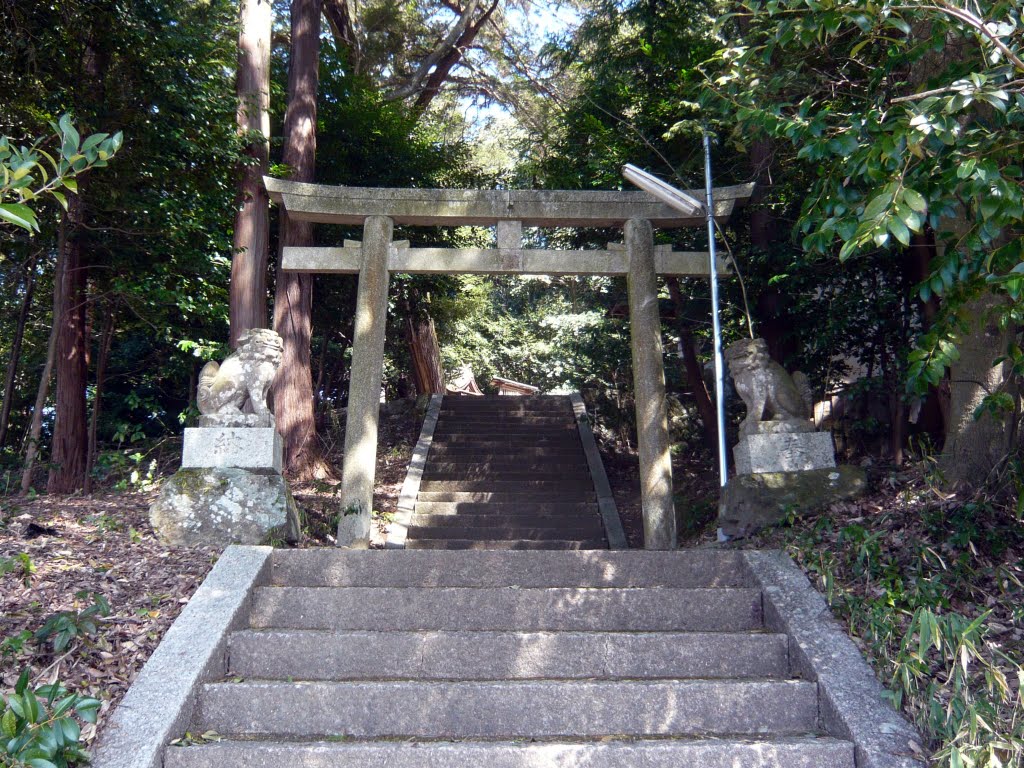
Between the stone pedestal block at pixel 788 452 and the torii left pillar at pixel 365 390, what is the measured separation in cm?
298

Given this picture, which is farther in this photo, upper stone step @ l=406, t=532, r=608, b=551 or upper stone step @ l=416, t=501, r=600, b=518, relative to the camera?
upper stone step @ l=416, t=501, r=600, b=518

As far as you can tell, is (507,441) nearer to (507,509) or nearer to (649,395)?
(507,509)

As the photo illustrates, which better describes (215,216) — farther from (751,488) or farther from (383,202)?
(751,488)

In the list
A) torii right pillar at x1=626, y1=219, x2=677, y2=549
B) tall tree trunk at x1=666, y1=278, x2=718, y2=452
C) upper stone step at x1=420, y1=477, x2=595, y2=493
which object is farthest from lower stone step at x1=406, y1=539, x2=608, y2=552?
tall tree trunk at x1=666, y1=278, x2=718, y2=452

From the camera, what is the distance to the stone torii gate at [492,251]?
6.86 metres

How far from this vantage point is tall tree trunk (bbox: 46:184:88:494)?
835 centimetres

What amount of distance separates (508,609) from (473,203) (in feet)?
12.4

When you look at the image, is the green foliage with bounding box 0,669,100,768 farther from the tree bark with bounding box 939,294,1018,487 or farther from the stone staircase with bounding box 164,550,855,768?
the tree bark with bounding box 939,294,1018,487

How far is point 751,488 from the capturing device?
19.5 ft

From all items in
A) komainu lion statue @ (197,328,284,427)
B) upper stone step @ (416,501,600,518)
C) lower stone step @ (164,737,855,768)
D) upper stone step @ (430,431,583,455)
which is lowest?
lower stone step @ (164,737,855,768)

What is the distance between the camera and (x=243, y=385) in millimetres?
6008

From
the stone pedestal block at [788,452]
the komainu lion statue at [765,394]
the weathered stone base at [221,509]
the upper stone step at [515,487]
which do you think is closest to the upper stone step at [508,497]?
the upper stone step at [515,487]

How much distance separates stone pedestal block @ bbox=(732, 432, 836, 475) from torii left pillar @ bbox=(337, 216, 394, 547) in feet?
9.77

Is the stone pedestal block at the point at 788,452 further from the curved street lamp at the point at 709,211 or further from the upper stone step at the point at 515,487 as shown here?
the upper stone step at the point at 515,487
